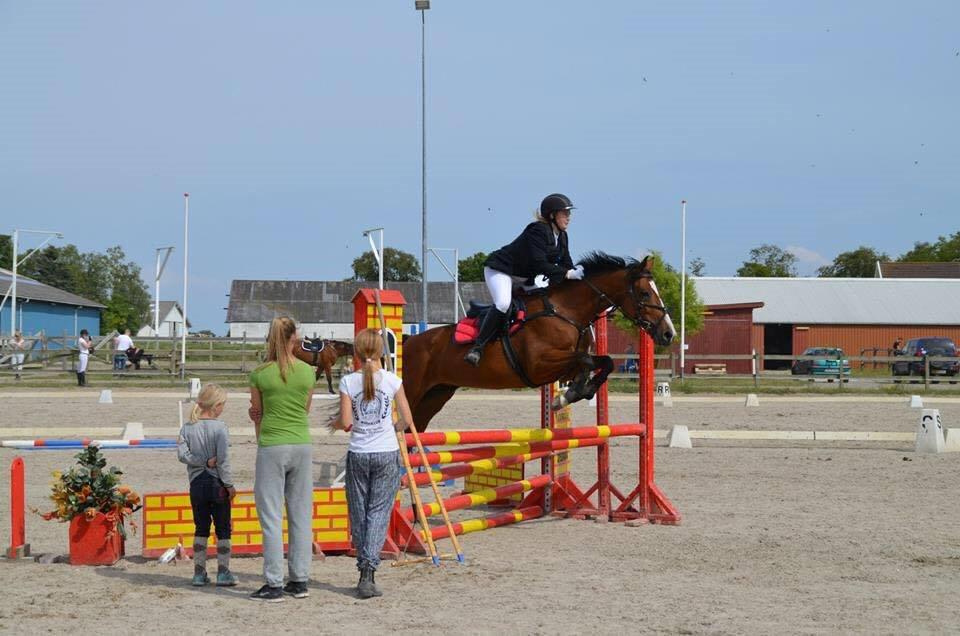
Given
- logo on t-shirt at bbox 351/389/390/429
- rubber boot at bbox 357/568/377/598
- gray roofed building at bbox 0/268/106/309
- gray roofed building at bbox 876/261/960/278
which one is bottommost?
rubber boot at bbox 357/568/377/598

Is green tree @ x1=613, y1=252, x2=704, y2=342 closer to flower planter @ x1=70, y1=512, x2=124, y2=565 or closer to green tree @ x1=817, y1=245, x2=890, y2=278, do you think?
flower planter @ x1=70, y1=512, x2=124, y2=565

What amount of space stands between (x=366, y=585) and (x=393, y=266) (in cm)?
8270

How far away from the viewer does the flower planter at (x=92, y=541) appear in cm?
662

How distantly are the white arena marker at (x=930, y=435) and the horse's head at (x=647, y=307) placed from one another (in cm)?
706

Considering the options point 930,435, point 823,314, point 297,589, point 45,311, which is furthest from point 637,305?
point 45,311

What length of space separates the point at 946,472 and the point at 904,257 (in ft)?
308

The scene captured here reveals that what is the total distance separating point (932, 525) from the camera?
8.18 metres

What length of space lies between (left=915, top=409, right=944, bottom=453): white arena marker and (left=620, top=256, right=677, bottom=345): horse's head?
706 cm

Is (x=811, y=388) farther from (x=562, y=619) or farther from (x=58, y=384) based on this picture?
(x=562, y=619)

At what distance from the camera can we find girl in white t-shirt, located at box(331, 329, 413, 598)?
5766 mm

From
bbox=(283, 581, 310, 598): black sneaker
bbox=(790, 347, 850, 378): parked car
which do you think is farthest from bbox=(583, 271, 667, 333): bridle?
bbox=(790, 347, 850, 378): parked car

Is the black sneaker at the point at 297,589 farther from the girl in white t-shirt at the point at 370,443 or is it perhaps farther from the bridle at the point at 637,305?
the bridle at the point at 637,305

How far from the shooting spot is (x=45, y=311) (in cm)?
5116

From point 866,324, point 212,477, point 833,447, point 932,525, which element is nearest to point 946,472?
point 833,447
